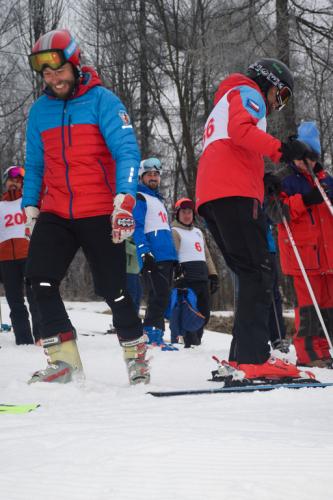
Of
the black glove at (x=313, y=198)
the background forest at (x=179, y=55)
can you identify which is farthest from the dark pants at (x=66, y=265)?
the background forest at (x=179, y=55)

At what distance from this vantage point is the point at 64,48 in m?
3.70

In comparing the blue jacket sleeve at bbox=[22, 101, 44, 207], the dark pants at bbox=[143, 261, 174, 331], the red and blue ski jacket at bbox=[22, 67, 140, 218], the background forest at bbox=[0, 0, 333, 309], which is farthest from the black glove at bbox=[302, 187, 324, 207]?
the background forest at bbox=[0, 0, 333, 309]

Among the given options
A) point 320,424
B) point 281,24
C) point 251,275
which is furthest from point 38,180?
point 281,24

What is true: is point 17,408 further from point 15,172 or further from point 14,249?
point 15,172

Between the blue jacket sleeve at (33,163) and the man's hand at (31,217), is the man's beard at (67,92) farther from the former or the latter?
the man's hand at (31,217)

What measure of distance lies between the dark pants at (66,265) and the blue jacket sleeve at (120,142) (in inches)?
10.3

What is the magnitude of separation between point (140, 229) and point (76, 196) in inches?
116

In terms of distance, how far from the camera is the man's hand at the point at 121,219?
3514 mm

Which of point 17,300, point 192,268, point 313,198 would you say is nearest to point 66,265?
point 313,198

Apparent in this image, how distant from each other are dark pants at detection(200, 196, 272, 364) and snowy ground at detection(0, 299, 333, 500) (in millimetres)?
461

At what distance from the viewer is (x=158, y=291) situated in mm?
6582

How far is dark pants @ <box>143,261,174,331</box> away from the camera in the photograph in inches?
260

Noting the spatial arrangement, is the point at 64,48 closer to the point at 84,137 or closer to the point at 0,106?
the point at 84,137

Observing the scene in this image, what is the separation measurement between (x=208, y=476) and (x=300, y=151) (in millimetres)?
2174
